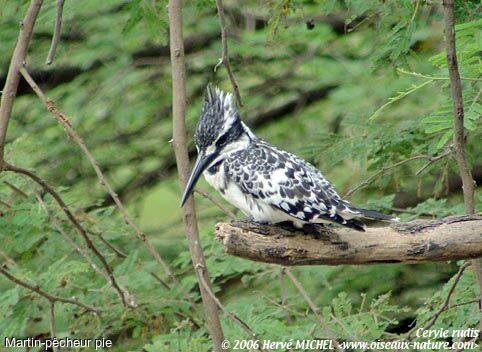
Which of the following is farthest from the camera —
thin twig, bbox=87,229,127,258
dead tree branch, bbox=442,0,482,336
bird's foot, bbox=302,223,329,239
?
thin twig, bbox=87,229,127,258

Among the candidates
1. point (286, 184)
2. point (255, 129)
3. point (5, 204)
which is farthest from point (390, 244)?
point (255, 129)

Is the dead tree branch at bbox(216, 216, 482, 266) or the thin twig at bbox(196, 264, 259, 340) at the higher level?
the dead tree branch at bbox(216, 216, 482, 266)

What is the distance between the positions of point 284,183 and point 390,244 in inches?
18.0

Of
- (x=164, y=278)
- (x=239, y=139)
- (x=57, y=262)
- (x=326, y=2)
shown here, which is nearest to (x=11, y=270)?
(x=57, y=262)

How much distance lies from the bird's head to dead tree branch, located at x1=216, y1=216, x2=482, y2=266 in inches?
16.6

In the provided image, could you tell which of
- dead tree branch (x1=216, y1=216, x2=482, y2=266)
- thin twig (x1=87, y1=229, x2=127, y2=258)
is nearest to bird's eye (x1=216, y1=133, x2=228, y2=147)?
dead tree branch (x1=216, y1=216, x2=482, y2=266)

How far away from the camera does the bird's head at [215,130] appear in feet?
10.8

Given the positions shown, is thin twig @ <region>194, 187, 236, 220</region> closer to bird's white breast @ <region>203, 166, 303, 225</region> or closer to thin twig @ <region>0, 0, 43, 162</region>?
bird's white breast @ <region>203, 166, 303, 225</region>

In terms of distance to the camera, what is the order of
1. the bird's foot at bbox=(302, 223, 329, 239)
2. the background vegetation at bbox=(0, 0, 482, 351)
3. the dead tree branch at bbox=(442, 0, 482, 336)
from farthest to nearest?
the background vegetation at bbox=(0, 0, 482, 351), the bird's foot at bbox=(302, 223, 329, 239), the dead tree branch at bbox=(442, 0, 482, 336)

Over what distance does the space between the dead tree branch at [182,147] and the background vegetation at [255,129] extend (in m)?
0.67

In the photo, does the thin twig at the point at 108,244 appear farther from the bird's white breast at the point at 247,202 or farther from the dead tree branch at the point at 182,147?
the dead tree branch at the point at 182,147

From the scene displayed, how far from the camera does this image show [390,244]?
9.51 ft

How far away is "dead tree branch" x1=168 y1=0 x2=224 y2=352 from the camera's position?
3115 mm

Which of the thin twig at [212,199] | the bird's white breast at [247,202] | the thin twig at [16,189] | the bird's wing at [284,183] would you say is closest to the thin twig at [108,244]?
the thin twig at [16,189]
